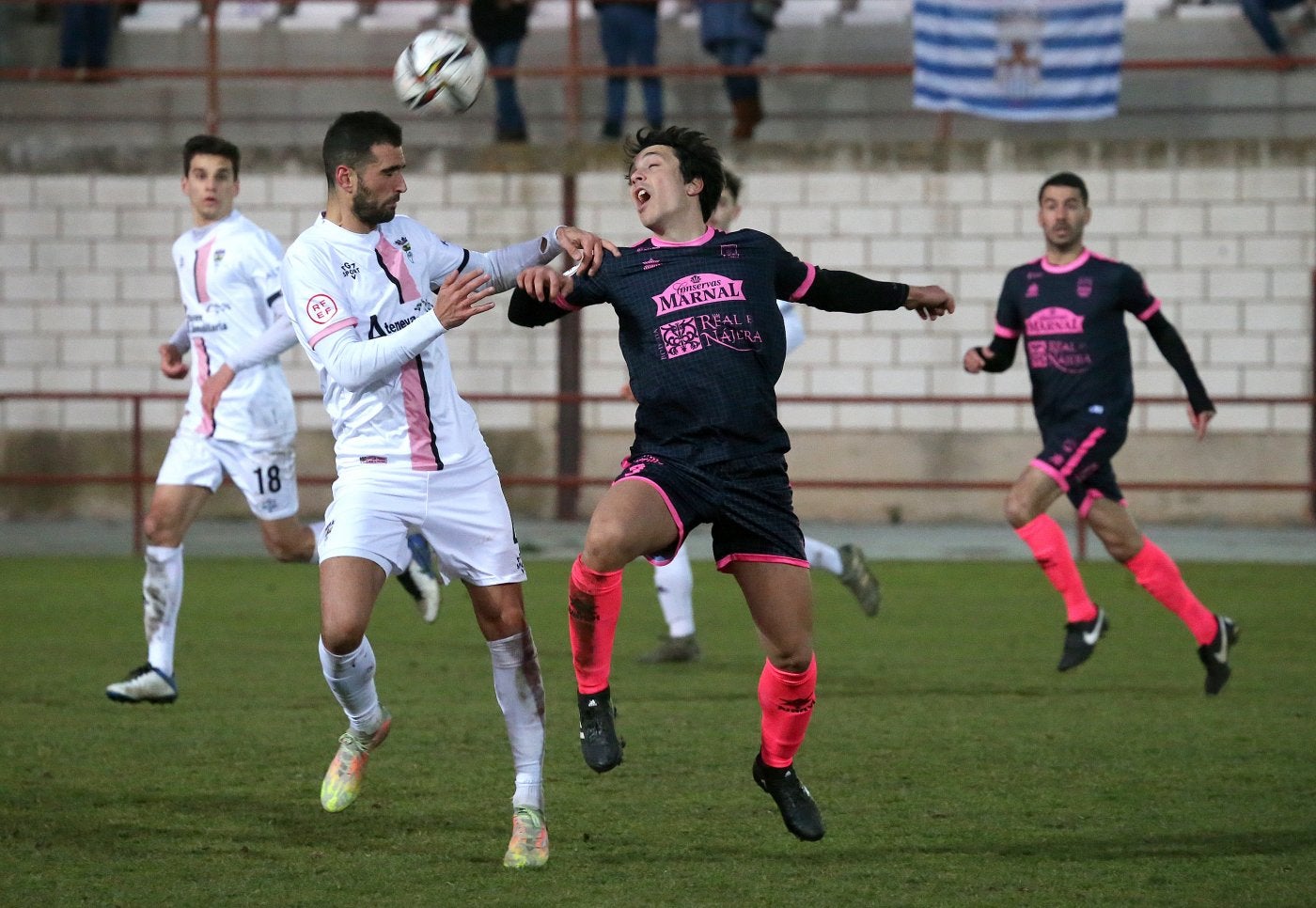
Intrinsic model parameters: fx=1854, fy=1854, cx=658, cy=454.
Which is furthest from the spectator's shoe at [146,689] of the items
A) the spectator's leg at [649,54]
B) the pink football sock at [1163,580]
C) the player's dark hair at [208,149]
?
the spectator's leg at [649,54]

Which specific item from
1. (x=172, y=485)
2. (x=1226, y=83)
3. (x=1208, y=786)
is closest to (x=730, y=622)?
(x=172, y=485)

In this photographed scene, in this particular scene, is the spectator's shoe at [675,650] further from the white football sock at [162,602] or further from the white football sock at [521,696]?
the white football sock at [521,696]

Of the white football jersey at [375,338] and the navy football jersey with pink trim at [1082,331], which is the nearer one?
the white football jersey at [375,338]

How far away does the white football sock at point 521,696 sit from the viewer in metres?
5.18

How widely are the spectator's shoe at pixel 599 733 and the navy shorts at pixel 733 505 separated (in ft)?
1.48

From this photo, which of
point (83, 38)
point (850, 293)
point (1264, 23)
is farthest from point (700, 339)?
point (83, 38)

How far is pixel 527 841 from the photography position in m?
4.96

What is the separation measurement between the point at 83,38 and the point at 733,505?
14.4 metres

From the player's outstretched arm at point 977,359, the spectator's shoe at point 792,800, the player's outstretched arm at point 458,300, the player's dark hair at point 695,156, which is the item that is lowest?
the spectator's shoe at point 792,800

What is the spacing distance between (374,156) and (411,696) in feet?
10.6

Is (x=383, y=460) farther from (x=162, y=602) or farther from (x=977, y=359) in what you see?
(x=977, y=359)

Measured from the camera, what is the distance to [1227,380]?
16094mm

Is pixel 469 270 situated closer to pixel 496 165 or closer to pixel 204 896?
pixel 204 896

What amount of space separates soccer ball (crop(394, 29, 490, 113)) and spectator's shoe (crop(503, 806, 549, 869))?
2390mm
